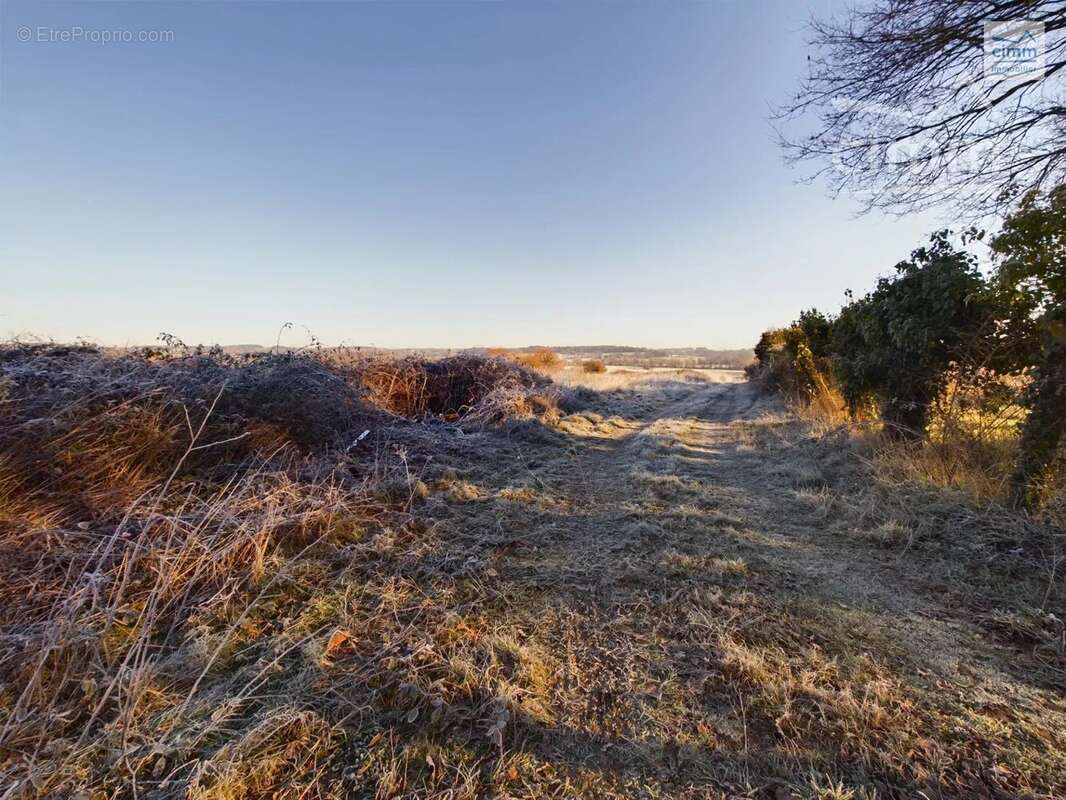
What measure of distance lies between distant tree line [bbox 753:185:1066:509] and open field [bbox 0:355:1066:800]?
1.02 meters

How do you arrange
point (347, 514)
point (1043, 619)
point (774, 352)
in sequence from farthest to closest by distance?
point (774, 352) < point (347, 514) < point (1043, 619)

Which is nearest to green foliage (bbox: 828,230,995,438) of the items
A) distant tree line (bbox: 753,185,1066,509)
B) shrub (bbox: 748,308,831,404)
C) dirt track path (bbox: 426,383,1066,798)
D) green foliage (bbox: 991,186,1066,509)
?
distant tree line (bbox: 753,185,1066,509)

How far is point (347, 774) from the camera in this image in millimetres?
1633

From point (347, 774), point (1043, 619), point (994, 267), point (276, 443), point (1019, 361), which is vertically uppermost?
point (994, 267)

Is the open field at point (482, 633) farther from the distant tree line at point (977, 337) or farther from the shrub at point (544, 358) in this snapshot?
the shrub at point (544, 358)

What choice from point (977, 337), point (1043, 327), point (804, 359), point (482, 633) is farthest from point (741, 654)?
point (804, 359)

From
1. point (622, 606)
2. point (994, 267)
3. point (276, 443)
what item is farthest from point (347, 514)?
point (994, 267)

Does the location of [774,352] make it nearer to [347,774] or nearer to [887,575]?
[887,575]

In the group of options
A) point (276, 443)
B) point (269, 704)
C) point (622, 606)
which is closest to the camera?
point (269, 704)

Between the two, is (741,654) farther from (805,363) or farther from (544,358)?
(544,358)

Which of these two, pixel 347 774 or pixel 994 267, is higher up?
pixel 994 267

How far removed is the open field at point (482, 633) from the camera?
5.39 feet

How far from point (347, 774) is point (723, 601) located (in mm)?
2391

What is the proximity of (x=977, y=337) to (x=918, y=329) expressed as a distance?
0.69 m
